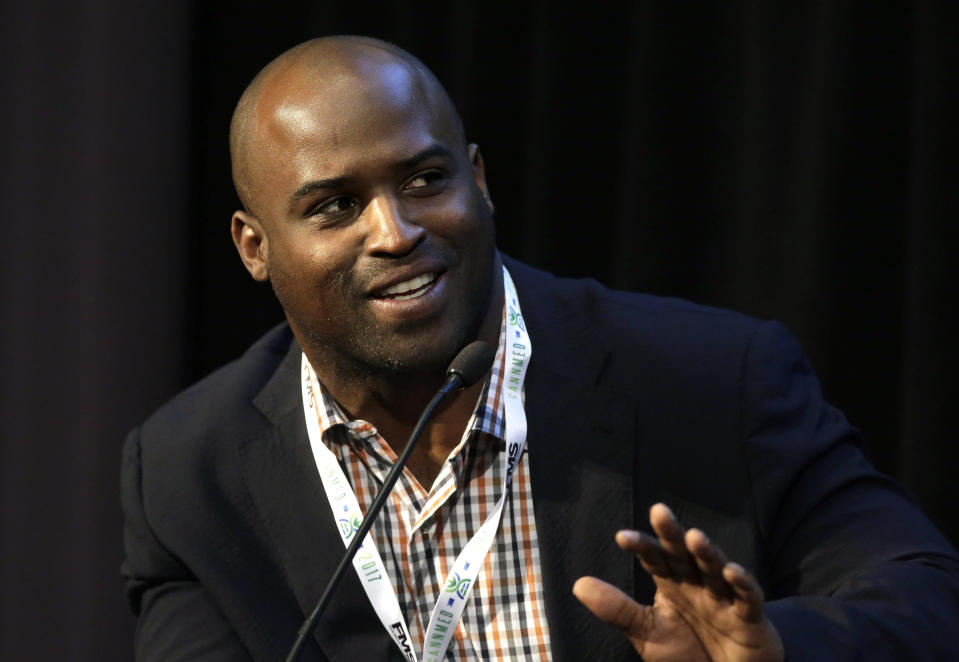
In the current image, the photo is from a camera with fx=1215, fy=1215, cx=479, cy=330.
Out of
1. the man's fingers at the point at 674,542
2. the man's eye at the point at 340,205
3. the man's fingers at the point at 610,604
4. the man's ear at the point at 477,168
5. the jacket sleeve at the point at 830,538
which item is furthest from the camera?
the man's ear at the point at 477,168

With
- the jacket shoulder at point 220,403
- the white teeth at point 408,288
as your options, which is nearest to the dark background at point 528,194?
the jacket shoulder at point 220,403

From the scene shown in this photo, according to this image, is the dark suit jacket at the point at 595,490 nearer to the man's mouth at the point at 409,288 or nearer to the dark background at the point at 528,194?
the man's mouth at the point at 409,288

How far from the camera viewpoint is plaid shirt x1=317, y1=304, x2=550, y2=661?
2004mm

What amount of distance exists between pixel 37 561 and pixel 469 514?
1.61 m

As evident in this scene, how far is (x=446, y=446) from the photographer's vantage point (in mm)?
2139

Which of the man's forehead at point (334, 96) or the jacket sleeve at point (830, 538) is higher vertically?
the man's forehead at point (334, 96)

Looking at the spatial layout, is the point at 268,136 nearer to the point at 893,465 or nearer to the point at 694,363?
the point at 694,363

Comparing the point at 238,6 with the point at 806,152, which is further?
the point at 238,6

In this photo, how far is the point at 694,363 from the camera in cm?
212

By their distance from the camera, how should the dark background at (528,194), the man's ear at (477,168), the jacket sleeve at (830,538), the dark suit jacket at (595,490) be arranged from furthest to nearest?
the dark background at (528,194), the man's ear at (477,168), the dark suit jacket at (595,490), the jacket sleeve at (830,538)

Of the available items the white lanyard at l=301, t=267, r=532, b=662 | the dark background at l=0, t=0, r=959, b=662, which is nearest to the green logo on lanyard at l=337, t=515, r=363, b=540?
the white lanyard at l=301, t=267, r=532, b=662

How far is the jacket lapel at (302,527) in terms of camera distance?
2.03 m

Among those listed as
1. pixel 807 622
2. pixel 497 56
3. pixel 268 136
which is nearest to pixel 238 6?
pixel 497 56

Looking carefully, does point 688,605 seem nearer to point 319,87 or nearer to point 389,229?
point 389,229
